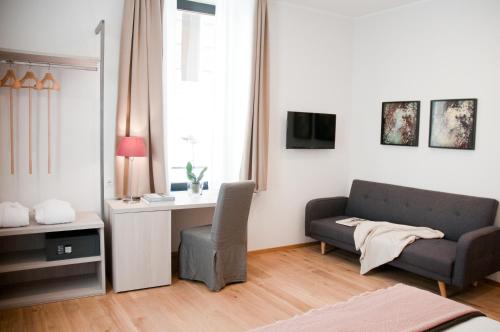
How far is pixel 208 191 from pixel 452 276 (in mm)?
2358

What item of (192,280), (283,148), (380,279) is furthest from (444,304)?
(283,148)

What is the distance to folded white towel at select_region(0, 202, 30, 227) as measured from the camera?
3.08m

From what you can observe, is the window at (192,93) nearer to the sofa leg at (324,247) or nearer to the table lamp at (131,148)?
the table lamp at (131,148)

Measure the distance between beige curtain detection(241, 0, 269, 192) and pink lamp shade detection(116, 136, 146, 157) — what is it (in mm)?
1231

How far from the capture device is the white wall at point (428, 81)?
13.1 ft

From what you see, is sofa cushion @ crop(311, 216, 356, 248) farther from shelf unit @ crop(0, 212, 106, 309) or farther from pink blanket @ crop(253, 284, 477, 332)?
shelf unit @ crop(0, 212, 106, 309)

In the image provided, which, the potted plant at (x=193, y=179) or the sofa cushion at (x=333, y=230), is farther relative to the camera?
the sofa cushion at (x=333, y=230)

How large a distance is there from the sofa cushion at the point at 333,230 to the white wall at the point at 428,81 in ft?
2.88

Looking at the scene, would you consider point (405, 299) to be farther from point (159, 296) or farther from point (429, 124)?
point (429, 124)

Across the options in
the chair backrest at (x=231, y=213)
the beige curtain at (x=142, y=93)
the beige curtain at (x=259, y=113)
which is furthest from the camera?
the beige curtain at (x=259, y=113)

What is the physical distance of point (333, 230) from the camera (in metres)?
4.50

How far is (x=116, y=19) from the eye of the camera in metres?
3.81

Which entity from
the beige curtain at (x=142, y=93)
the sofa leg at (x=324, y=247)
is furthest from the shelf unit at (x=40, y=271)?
the sofa leg at (x=324, y=247)

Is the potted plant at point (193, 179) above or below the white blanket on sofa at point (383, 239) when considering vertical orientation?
above
